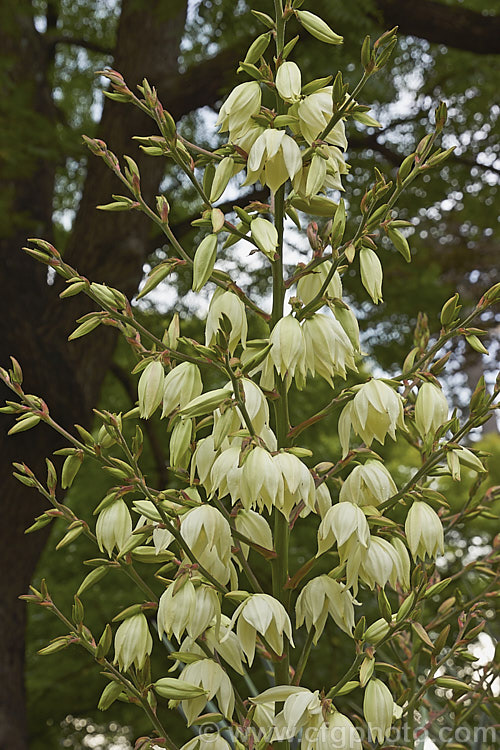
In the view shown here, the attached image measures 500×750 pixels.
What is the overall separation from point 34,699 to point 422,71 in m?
3.28

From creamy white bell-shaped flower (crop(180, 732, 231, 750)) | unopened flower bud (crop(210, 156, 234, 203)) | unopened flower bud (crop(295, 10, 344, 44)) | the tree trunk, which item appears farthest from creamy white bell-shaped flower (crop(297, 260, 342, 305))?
the tree trunk

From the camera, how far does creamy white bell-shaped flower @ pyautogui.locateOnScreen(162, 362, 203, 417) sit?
747 mm

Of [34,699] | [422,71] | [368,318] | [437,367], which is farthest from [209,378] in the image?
[437,367]

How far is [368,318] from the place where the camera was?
134 inches

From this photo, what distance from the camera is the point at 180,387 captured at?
0.75 metres

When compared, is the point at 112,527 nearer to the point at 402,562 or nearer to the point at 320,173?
the point at 402,562

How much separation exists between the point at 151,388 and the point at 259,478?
156 millimetres

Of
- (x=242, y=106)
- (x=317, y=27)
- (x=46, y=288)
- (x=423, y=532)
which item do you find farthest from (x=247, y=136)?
(x=46, y=288)

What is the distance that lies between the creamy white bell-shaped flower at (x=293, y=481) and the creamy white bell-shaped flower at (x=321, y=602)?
0.09 m

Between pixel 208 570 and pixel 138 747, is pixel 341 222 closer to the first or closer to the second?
pixel 208 570

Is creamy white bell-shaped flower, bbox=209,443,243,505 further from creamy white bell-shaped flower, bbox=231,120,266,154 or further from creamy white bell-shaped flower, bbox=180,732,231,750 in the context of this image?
creamy white bell-shaped flower, bbox=231,120,266,154

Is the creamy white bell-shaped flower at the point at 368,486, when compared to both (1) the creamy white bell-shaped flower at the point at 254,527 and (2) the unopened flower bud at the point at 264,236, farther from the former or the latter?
(2) the unopened flower bud at the point at 264,236

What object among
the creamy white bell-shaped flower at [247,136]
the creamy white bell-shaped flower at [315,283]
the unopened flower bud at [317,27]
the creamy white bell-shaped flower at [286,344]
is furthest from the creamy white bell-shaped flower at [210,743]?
the unopened flower bud at [317,27]

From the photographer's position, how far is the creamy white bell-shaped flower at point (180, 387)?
747 mm
